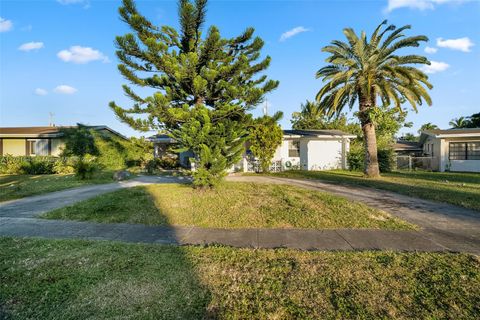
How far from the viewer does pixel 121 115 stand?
8102 mm

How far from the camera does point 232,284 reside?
2.93 metres

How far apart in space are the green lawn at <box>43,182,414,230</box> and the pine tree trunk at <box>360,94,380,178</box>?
730 centimetres

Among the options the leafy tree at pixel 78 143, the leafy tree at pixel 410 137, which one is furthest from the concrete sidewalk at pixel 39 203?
the leafy tree at pixel 410 137

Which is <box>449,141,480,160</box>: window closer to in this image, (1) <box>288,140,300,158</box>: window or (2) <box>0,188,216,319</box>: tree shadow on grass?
(1) <box>288,140,300,158</box>: window

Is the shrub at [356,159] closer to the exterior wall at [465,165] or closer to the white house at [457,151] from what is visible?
the white house at [457,151]

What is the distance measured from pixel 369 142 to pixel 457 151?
34.4 feet

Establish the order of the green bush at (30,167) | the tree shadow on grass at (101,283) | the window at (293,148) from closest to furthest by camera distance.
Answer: the tree shadow on grass at (101,283), the green bush at (30,167), the window at (293,148)

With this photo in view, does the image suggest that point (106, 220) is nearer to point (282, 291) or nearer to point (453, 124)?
point (282, 291)

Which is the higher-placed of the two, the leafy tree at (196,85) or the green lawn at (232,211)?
the leafy tree at (196,85)

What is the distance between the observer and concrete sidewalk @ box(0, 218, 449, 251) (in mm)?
4285

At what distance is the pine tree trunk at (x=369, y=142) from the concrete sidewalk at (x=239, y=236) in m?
9.82

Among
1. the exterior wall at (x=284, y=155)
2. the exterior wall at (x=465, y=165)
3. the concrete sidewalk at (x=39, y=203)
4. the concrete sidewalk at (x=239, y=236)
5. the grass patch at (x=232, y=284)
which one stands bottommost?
the concrete sidewalk at (x=239, y=236)

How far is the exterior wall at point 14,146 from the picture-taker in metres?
21.1

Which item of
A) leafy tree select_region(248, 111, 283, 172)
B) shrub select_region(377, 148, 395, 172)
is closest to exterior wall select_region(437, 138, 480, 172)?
shrub select_region(377, 148, 395, 172)
